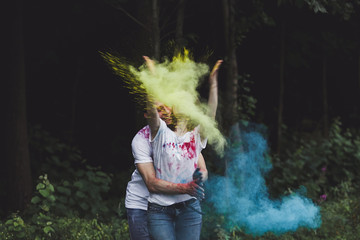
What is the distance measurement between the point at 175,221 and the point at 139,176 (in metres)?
0.46

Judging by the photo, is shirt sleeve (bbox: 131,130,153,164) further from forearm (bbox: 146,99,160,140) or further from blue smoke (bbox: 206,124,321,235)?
blue smoke (bbox: 206,124,321,235)

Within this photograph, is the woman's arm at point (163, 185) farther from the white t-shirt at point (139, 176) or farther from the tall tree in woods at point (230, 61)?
the tall tree in woods at point (230, 61)

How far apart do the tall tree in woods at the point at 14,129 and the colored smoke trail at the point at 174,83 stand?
4664 millimetres

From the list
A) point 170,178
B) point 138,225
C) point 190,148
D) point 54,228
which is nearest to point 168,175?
point 170,178

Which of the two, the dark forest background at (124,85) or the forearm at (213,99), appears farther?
the dark forest background at (124,85)

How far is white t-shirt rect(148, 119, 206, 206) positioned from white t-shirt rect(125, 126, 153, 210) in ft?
0.23

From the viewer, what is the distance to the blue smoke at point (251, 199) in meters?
4.90

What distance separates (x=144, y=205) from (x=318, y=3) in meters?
3.08

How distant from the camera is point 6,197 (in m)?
7.43

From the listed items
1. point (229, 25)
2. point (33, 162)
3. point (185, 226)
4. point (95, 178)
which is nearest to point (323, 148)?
point (229, 25)

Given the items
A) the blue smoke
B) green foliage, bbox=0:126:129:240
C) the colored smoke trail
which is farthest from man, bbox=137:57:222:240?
green foliage, bbox=0:126:129:240

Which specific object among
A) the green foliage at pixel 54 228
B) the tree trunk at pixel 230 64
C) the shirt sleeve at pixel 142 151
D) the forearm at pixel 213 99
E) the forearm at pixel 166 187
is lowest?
the green foliage at pixel 54 228

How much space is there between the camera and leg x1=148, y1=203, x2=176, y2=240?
125 inches

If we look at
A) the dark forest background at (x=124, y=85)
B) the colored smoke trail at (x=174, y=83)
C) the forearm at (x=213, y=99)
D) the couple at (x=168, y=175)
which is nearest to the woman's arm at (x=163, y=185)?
the couple at (x=168, y=175)
